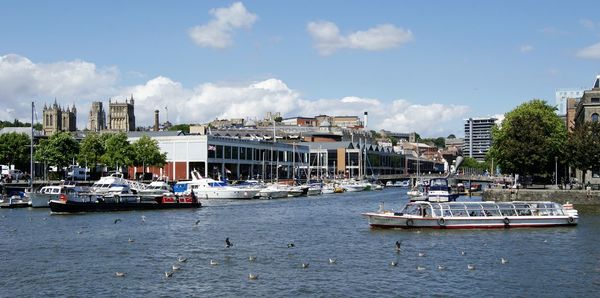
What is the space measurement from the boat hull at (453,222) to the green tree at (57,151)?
102 m

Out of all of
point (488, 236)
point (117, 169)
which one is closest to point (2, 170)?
point (117, 169)

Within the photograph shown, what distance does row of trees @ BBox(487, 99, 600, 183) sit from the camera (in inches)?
4353

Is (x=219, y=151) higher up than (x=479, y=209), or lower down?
higher up

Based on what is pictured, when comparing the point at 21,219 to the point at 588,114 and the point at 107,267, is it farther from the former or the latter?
the point at 588,114

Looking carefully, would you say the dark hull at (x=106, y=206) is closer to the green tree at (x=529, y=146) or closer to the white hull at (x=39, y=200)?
the white hull at (x=39, y=200)

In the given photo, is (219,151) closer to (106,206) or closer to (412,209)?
(106,206)

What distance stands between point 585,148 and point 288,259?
248 feet

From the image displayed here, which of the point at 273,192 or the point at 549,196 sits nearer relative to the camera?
the point at 549,196

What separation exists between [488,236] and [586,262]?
14088 mm

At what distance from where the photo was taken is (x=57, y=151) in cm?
15200

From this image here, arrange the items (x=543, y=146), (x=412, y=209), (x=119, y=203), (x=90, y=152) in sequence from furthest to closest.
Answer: (x=90, y=152)
(x=543, y=146)
(x=119, y=203)
(x=412, y=209)

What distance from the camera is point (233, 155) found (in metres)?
188

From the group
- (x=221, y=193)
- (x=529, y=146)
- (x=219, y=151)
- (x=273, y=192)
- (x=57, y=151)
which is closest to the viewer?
(x=529, y=146)

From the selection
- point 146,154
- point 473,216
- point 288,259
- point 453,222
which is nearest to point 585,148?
point 473,216
